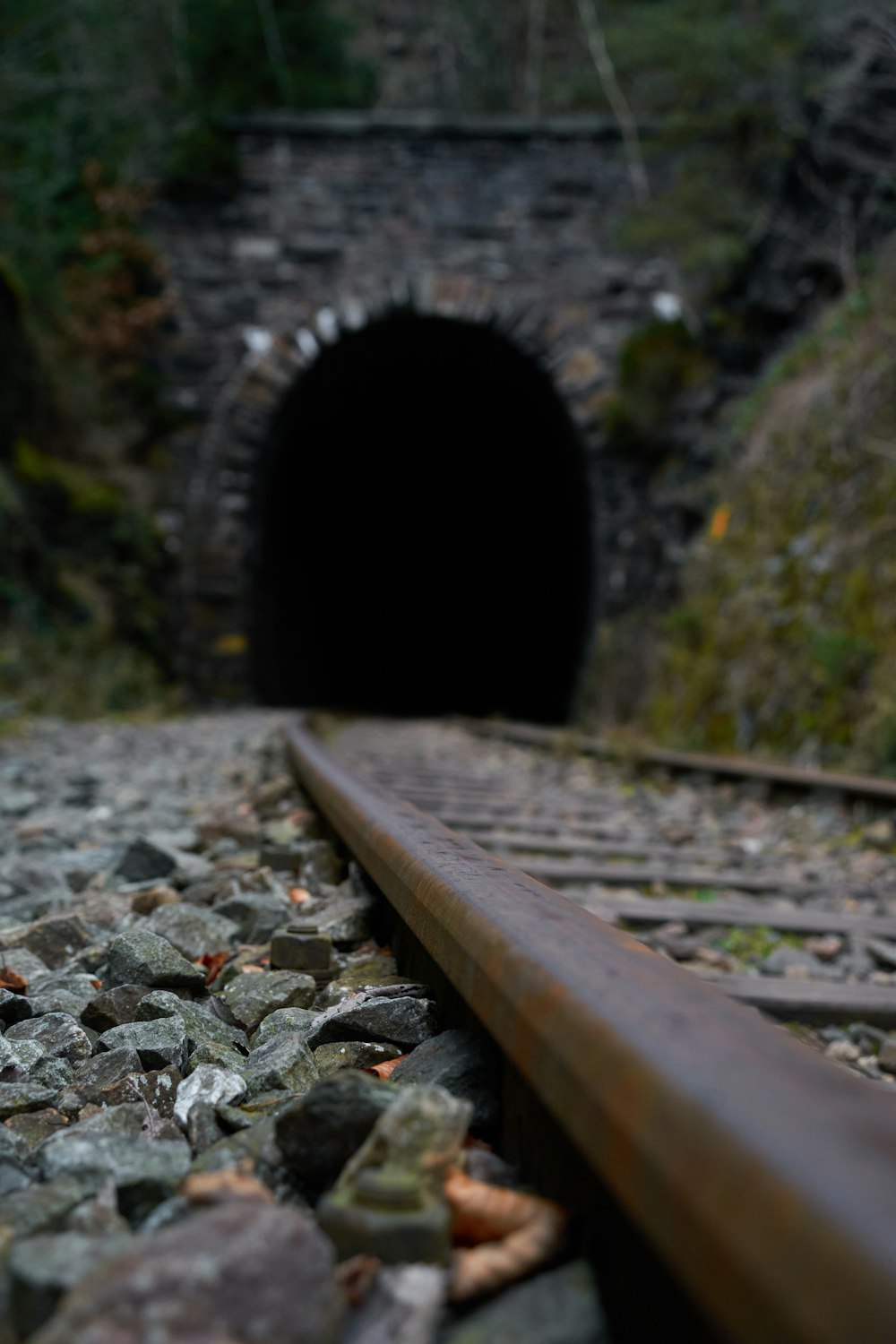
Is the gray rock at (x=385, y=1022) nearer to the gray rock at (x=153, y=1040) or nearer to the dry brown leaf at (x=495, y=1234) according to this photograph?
the gray rock at (x=153, y=1040)

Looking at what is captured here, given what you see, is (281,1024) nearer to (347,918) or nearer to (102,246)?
(347,918)

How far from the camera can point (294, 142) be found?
12.1 meters

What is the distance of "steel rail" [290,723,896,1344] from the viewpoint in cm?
53

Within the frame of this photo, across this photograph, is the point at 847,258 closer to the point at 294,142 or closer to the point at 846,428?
the point at 846,428

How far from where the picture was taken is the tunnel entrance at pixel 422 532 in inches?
502

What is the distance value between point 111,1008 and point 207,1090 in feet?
1.19

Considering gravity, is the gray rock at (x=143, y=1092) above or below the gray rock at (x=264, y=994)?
above

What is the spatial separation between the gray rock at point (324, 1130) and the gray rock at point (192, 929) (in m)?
1.02

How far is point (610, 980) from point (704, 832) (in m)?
3.44

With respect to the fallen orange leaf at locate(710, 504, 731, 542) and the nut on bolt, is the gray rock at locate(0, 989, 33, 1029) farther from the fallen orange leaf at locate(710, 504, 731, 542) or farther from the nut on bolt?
the fallen orange leaf at locate(710, 504, 731, 542)

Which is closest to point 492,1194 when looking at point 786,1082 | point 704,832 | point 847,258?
point 786,1082

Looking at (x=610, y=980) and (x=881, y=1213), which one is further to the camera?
(x=610, y=980)

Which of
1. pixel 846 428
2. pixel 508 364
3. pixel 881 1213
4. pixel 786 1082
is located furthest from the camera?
pixel 508 364

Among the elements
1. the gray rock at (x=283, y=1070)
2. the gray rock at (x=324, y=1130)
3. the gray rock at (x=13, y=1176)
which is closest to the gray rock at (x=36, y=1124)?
the gray rock at (x=13, y=1176)
